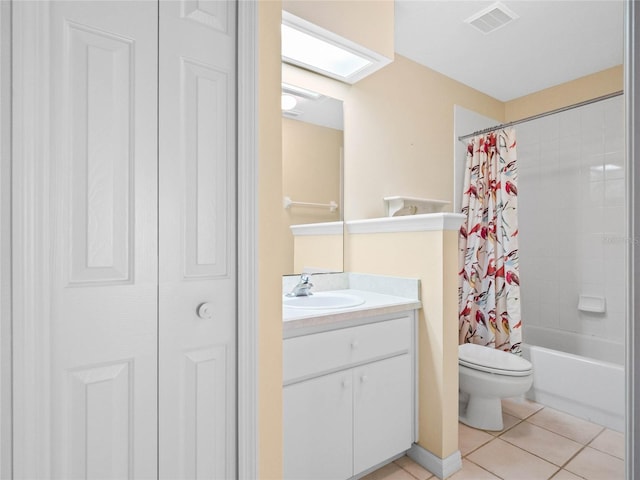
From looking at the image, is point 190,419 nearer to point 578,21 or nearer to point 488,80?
point 578,21

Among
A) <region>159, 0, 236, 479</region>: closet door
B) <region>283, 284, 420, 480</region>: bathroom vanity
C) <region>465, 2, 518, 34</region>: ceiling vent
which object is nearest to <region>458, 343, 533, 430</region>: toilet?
<region>283, 284, 420, 480</region>: bathroom vanity

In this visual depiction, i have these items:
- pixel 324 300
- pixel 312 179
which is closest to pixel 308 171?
pixel 312 179

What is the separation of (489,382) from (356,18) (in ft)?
7.11

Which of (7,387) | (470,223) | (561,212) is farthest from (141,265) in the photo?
(561,212)

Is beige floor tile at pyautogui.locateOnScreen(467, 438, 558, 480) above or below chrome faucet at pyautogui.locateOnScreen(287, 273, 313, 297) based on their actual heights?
below

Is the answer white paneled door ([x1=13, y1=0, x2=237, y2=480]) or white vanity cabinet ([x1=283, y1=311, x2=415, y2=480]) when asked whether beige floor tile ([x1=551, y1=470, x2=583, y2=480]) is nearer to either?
white vanity cabinet ([x1=283, y1=311, x2=415, y2=480])

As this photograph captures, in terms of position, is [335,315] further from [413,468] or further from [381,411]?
[413,468]

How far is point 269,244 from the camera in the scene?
3.49 ft

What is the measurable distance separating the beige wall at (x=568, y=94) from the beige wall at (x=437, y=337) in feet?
7.15

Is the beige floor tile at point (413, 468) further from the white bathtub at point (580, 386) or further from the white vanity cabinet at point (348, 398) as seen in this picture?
the white bathtub at point (580, 386)

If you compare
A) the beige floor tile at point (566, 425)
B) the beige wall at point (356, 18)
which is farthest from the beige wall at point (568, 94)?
the beige floor tile at point (566, 425)

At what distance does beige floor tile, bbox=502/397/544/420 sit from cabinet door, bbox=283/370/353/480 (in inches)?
56.3

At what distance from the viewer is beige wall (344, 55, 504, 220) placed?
7.64 ft

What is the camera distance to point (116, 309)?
849 millimetres
